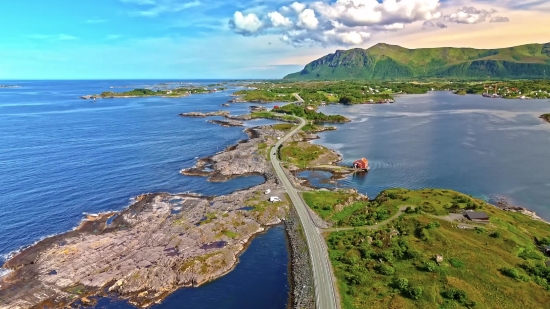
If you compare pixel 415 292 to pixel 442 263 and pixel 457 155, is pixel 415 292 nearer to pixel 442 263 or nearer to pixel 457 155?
pixel 442 263

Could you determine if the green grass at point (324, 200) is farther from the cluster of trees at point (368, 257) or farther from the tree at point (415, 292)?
the tree at point (415, 292)

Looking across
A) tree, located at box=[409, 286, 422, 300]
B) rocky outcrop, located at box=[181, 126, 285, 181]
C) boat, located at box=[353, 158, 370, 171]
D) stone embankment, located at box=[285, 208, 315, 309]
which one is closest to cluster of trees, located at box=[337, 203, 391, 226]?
stone embankment, located at box=[285, 208, 315, 309]

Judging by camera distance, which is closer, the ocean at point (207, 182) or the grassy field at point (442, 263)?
the grassy field at point (442, 263)

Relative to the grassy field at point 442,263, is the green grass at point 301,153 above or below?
above

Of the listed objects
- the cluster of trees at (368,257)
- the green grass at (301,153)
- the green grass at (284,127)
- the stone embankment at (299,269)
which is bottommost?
the stone embankment at (299,269)

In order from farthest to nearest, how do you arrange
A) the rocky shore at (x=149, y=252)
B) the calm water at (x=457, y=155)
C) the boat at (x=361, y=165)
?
the boat at (x=361, y=165), the calm water at (x=457, y=155), the rocky shore at (x=149, y=252)

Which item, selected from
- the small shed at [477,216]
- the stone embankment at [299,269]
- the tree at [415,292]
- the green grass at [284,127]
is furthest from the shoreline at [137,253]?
the green grass at [284,127]

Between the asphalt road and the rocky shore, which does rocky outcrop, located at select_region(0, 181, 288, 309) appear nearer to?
the rocky shore
